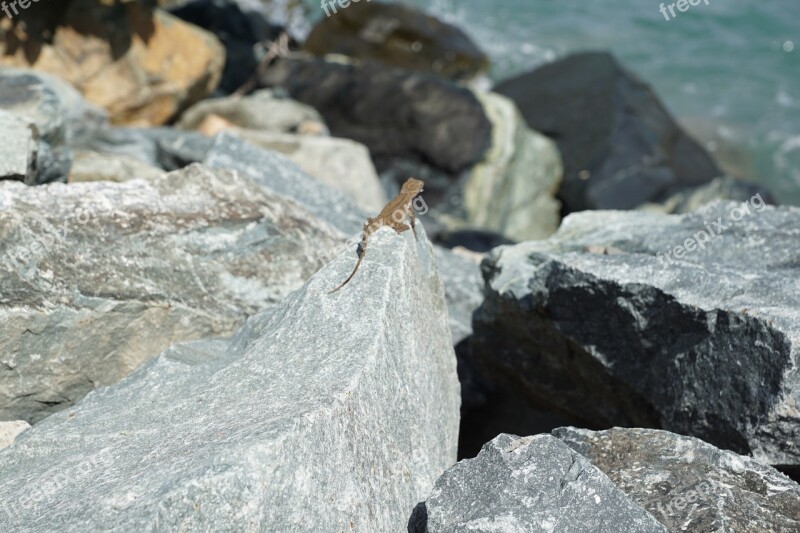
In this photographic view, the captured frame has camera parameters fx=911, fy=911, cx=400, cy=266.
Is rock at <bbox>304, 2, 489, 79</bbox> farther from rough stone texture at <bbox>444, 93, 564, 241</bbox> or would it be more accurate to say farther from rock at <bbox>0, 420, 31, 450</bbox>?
rock at <bbox>0, 420, 31, 450</bbox>

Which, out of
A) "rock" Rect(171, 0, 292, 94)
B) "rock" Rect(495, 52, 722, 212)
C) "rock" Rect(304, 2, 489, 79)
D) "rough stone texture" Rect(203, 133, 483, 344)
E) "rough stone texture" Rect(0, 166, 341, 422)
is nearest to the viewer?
"rough stone texture" Rect(0, 166, 341, 422)

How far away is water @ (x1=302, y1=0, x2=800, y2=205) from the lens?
48.9 ft

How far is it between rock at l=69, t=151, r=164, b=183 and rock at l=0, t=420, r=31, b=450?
7.27ft

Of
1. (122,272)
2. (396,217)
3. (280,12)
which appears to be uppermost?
(396,217)

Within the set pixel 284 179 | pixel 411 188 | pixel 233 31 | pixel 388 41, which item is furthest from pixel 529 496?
pixel 388 41

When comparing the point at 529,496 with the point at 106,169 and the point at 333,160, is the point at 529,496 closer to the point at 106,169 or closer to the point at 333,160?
the point at 106,169

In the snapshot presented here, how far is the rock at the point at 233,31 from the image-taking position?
11.1 metres

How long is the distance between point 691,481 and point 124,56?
7527 mm

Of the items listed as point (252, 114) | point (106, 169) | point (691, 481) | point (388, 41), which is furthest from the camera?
point (388, 41)

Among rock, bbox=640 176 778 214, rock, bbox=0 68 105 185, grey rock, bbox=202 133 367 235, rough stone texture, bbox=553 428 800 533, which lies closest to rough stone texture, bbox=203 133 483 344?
grey rock, bbox=202 133 367 235

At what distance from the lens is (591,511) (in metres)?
2.78

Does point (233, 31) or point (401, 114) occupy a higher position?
point (233, 31)

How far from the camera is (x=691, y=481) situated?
309cm

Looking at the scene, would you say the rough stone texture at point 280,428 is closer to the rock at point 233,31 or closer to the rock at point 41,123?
the rock at point 41,123
